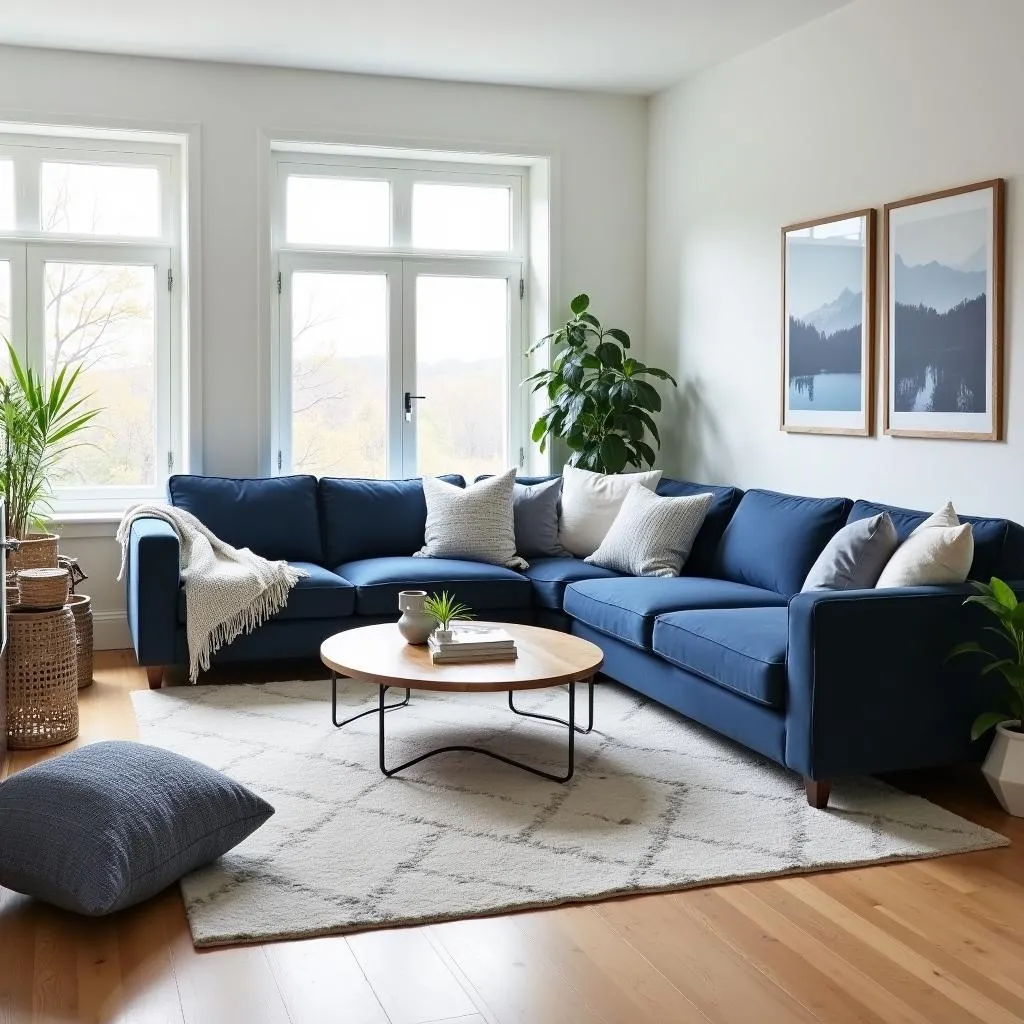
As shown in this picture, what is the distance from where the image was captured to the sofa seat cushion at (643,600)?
4.42 m

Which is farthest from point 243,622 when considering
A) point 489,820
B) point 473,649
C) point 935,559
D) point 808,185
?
point 808,185

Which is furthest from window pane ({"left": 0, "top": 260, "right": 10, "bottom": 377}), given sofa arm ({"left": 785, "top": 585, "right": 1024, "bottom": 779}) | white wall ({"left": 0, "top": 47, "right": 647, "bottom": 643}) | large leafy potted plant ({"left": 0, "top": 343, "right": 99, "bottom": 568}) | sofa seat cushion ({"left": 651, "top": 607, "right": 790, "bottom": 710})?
sofa arm ({"left": 785, "top": 585, "right": 1024, "bottom": 779})

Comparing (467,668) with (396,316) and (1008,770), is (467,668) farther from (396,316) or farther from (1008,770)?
(396,316)

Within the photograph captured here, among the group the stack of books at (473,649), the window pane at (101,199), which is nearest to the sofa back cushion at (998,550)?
the stack of books at (473,649)

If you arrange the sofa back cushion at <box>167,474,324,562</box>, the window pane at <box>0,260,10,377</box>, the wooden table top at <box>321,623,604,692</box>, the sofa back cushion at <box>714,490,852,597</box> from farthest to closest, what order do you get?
the window pane at <box>0,260,10,377</box> < the sofa back cushion at <box>167,474,324,562</box> < the sofa back cushion at <box>714,490,852,597</box> < the wooden table top at <box>321,623,604,692</box>

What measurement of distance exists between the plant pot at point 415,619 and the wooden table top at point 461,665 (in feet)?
0.13

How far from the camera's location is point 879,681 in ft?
11.6

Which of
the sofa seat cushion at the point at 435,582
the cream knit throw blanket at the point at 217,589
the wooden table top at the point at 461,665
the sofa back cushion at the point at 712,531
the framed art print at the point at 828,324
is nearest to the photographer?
the wooden table top at the point at 461,665

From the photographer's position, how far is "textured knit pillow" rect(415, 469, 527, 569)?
550 centimetres

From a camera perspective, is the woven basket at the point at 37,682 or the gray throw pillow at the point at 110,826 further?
the woven basket at the point at 37,682

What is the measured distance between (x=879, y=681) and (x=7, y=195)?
14.5 ft

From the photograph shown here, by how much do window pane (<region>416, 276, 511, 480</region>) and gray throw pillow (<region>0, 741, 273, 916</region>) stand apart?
3486mm

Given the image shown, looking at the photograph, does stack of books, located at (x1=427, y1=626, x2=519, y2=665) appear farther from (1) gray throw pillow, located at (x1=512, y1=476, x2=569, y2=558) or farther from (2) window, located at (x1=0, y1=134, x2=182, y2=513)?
(2) window, located at (x1=0, y1=134, x2=182, y2=513)

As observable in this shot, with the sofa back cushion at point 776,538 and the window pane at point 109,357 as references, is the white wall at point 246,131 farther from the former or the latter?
the sofa back cushion at point 776,538
